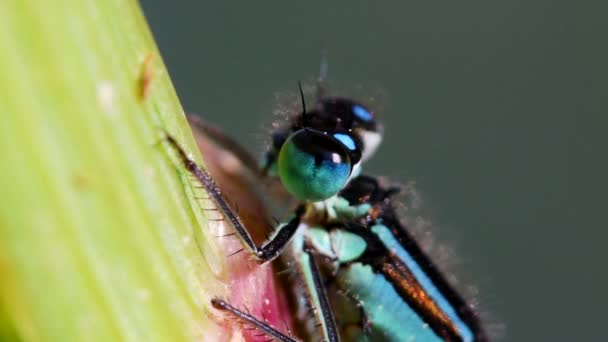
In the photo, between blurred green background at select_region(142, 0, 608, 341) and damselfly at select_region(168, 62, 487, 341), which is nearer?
damselfly at select_region(168, 62, 487, 341)

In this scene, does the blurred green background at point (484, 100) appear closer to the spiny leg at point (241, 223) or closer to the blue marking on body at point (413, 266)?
the blue marking on body at point (413, 266)

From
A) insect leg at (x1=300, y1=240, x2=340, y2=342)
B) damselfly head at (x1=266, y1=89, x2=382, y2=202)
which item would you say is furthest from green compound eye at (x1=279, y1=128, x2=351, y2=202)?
insect leg at (x1=300, y1=240, x2=340, y2=342)

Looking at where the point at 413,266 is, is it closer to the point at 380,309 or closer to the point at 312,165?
the point at 380,309

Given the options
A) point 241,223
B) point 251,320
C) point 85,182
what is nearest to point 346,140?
point 241,223

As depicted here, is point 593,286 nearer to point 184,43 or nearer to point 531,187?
point 531,187

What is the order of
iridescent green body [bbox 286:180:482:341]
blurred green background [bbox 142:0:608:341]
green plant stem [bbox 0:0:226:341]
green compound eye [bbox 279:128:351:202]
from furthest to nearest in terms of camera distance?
blurred green background [bbox 142:0:608:341] → iridescent green body [bbox 286:180:482:341] → green compound eye [bbox 279:128:351:202] → green plant stem [bbox 0:0:226:341]

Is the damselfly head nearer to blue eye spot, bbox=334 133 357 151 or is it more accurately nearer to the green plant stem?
blue eye spot, bbox=334 133 357 151

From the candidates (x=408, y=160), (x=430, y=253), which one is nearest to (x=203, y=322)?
(x=430, y=253)

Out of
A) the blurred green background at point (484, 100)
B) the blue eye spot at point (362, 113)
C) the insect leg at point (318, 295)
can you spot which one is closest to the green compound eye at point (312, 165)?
the insect leg at point (318, 295)
